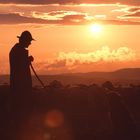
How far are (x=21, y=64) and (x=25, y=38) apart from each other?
0.65 m

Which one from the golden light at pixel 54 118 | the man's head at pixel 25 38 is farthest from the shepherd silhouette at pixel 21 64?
the golden light at pixel 54 118

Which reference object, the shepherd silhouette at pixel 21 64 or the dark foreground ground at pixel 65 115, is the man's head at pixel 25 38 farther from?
the dark foreground ground at pixel 65 115

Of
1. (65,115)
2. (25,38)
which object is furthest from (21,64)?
(65,115)

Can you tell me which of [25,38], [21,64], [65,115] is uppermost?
[25,38]

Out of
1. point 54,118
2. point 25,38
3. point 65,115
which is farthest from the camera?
point 65,115

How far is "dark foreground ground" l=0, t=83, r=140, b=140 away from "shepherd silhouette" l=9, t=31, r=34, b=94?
9.3 inches

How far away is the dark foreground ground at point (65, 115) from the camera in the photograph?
16797 mm

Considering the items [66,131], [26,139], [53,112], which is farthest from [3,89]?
[26,139]

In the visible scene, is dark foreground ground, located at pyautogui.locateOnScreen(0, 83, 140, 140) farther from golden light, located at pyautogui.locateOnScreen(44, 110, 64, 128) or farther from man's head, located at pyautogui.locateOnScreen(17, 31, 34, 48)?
man's head, located at pyautogui.locateOnScreen(17, 31, 34, 48)

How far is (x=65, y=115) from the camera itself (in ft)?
76.4

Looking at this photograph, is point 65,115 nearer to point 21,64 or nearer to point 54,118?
point 54,118

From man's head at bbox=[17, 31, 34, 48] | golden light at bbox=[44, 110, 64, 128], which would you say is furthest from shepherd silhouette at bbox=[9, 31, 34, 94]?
golden light at bbox=[44, 110, 64, 128]

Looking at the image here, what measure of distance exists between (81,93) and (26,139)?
22.1 feet

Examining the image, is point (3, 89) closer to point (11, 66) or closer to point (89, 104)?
point (89, 104)
